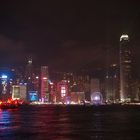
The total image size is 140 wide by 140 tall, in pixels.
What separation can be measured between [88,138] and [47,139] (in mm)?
5822

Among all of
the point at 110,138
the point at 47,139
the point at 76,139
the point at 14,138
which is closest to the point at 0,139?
the point at 14,138

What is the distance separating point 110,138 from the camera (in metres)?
52.5

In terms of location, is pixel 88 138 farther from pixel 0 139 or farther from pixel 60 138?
pixel 0 139

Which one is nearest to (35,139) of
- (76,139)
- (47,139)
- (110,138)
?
(47,139)

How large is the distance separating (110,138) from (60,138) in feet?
21.2

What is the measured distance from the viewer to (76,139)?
171 ft

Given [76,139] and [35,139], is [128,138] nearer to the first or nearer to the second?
[76,139]

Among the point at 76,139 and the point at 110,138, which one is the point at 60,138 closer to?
the point at 76,139

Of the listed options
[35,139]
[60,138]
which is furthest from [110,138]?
[35,139]

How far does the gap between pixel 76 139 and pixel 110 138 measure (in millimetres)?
4410

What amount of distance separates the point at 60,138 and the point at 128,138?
8802 mm

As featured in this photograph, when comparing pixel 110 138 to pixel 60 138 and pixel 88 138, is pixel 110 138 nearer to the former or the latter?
pixel 88 138

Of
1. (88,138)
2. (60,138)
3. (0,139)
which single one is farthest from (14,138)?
(88,138)

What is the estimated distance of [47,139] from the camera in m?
51.0
